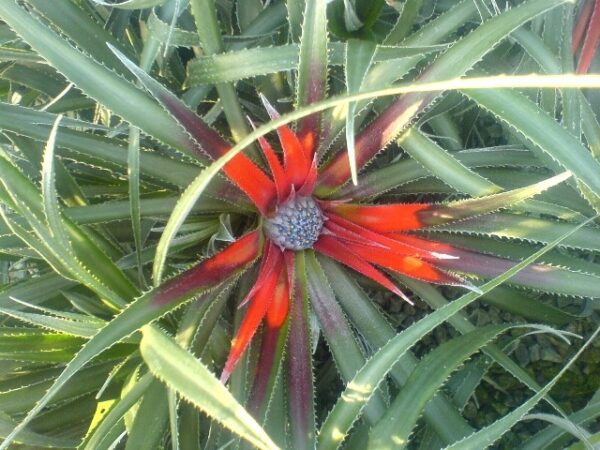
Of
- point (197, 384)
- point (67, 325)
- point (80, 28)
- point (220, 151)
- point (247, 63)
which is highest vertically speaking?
Answer: point (80, 28)

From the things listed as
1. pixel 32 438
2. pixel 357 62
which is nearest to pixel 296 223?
pixel 357 62

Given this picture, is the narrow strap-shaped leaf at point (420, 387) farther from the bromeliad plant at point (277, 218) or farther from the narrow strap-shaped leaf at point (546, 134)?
the narrow strap-shaped leaf at point (546, 134)

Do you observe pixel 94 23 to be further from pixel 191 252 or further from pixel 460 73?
pixel 460 73

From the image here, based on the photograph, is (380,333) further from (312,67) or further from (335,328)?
(312,67)

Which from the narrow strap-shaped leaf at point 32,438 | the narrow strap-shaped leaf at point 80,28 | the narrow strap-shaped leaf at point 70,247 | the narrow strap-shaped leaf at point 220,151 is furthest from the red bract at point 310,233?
the narrow strap-shaped leaf at point 32,438

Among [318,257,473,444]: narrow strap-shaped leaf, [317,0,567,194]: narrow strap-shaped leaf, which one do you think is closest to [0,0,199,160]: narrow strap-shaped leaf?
[317,0,567,194]: narrow strap-shaped leaf

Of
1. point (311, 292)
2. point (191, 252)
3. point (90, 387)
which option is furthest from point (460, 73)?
point (90, 387)
